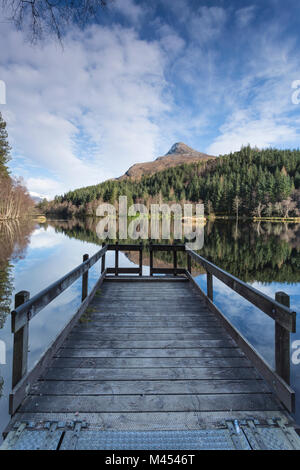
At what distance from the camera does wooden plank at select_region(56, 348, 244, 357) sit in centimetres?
331

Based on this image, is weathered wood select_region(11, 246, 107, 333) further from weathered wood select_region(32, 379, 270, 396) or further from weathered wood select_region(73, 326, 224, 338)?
weathered wood select_region(73, 326, 224, 338)

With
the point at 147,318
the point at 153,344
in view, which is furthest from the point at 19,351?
the point at 147,318

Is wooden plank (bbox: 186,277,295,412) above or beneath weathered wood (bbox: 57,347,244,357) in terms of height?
above

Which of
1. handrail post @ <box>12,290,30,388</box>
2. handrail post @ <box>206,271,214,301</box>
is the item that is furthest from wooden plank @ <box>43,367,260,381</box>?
handrail post @ <box>206,271,214,301</box>

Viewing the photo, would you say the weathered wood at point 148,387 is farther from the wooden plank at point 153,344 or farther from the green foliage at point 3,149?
the green foliage at point 3,149

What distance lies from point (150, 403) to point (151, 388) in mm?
239

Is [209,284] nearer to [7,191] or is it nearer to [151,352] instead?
[151,352]

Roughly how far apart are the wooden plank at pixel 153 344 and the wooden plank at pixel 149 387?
2.70 feet

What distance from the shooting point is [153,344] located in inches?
143

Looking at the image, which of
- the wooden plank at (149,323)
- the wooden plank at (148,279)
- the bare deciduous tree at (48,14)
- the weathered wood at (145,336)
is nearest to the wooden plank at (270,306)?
the weathered wood at (145,336)

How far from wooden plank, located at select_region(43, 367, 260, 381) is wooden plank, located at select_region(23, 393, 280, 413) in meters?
0.32

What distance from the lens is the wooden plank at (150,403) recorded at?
2.30m

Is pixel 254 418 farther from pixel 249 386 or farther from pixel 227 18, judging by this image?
pixel 227 18
